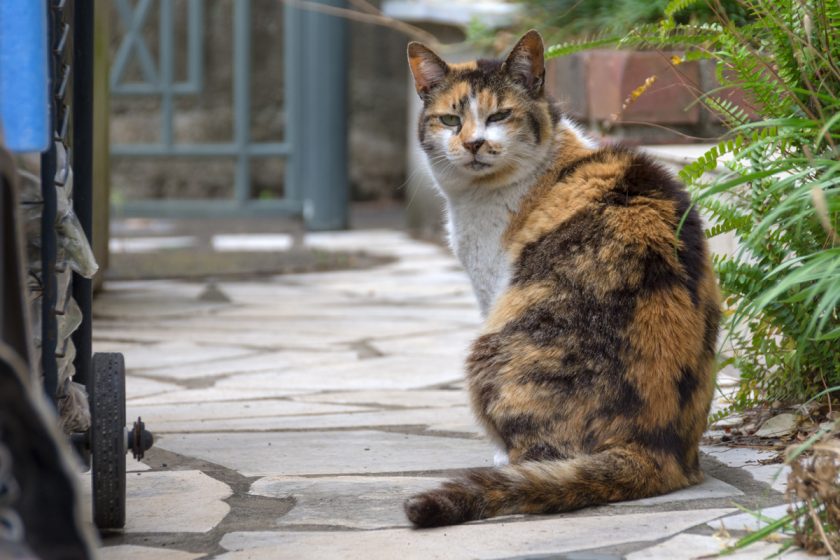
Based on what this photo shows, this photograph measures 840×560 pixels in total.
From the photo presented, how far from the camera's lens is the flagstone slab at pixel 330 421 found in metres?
3.12

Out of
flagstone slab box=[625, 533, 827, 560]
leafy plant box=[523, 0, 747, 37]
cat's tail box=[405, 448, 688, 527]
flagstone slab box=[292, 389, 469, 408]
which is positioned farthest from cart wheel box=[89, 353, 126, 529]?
leafy plant box=[523, 0, 747, 37]

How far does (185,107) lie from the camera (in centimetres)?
884

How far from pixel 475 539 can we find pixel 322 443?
3.18 feet

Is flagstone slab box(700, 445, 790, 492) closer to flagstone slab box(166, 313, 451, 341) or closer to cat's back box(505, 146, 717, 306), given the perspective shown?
cat's back box(505, 146, 717, 306)

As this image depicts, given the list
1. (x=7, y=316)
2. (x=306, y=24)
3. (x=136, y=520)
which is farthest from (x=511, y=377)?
(x=306, y=24)

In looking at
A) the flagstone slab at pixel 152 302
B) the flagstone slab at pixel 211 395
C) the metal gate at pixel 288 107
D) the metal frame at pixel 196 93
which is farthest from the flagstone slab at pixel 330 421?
the metal frame at pixel 196 93

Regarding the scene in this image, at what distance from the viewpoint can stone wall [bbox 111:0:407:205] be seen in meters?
8.76

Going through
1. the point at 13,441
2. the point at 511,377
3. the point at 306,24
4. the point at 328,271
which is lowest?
the point at 328,271

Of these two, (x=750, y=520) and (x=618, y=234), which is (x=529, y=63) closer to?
(x=618, y=234)

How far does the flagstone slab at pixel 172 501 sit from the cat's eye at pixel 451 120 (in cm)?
110

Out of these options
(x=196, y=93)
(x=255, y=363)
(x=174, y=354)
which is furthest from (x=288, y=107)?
(x=255, y=363)

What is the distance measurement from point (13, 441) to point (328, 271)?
5.24 meters

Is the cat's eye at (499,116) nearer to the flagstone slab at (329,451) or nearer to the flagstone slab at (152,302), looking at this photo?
the flagstone slab at (329,451)

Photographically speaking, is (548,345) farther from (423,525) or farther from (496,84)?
(496,84)
